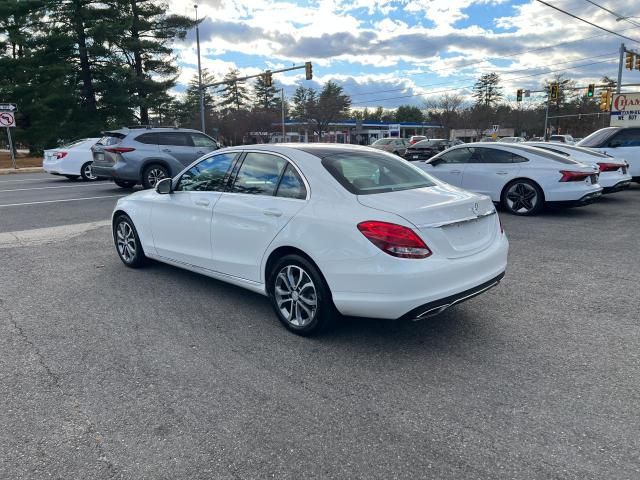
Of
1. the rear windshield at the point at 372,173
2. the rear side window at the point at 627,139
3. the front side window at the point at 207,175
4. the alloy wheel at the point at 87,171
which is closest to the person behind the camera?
the rear windshield at the point at 372,173

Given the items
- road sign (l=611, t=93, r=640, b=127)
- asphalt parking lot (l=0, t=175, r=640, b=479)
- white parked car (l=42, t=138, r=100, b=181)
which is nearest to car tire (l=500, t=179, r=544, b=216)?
asphalt parking lot (l=0, t=175, r=640, b=479)

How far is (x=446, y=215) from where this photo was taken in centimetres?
372

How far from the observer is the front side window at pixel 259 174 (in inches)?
173

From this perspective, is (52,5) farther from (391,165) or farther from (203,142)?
(391,165)

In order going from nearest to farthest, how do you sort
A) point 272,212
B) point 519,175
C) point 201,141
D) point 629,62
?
1. point 272,212
2. point 519,175
3. point 201,141
4. point 629,62

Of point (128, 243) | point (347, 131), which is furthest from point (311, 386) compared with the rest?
point (347, 131)

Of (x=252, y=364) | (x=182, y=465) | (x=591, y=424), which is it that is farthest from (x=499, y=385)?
(x=182, y=465)

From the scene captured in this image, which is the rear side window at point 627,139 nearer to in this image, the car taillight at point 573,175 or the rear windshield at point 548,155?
the rear windshield at point 548,155

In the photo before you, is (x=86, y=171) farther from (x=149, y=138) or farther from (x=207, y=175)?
(x=207, y=175)

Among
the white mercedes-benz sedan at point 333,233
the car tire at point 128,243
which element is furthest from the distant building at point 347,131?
the white mercedes-benz sedan at point 333,233

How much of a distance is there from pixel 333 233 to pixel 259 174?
121 centimetres

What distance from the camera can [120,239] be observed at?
6352 mm

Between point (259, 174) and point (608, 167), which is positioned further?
point (608, 167)

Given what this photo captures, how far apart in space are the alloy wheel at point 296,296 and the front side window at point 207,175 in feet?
4.20
